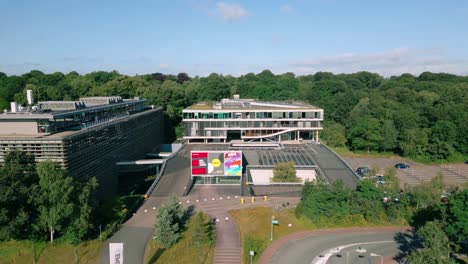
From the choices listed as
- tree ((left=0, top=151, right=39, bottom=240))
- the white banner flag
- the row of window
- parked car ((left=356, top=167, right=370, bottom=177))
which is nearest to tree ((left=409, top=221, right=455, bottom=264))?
the white banner flag

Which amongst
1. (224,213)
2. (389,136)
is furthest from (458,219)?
(389,136)

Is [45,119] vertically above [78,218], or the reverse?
[45,119]

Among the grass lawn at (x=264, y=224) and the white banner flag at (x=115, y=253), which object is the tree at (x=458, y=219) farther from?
the white banner flag at (x=115, y=253)

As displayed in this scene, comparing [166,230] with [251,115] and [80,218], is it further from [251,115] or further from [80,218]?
[251,115]

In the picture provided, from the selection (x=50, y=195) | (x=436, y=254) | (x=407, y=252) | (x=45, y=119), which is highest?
(x=45, y=119)

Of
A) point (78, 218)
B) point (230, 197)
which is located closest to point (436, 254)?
point (230, 197)

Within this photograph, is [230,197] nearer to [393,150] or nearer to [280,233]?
[280,233]

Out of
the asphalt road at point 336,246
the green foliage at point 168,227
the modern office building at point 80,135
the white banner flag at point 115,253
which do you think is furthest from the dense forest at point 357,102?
the white banner flag at point 115,253
